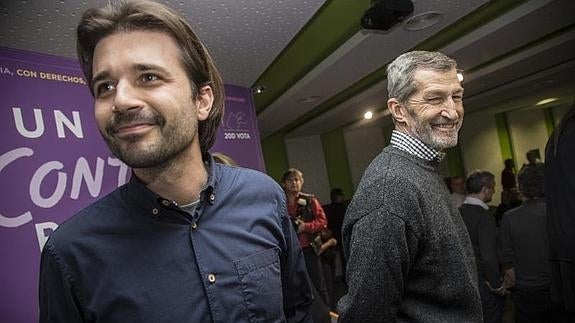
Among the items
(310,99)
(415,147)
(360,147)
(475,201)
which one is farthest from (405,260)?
(360,147)

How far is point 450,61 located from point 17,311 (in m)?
1.92

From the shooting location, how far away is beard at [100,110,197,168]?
795 millimetres

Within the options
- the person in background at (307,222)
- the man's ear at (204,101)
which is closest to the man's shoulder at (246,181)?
the man's ear at (204,101)

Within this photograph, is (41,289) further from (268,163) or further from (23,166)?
(268,163)

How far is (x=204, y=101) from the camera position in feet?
3.28

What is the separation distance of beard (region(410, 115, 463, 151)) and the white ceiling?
3.14ft

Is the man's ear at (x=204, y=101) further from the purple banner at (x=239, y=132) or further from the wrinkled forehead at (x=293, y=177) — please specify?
the wrinkled forehead at (x=293, y=177)

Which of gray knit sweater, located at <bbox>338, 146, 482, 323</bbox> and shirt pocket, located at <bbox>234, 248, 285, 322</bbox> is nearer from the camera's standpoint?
shirt pocket, located at <bbox>234, 248, 285, 322</bbox>

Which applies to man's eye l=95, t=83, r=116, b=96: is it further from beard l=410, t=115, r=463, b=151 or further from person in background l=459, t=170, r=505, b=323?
person in background l=459, t=170, r=505, b=323

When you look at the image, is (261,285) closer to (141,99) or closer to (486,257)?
(141,99)

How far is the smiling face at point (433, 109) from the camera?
133 cm

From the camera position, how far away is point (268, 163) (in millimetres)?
7863

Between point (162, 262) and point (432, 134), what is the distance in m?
0.97

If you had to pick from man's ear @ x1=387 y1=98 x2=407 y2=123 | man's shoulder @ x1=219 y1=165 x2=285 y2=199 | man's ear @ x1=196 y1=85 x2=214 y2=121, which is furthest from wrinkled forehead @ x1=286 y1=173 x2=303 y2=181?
man's ear @ x1=196 y1=85 x2=214 y2=121
